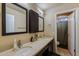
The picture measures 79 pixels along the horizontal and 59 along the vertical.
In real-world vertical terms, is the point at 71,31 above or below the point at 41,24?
below

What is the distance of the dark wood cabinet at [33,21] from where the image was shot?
138 cm

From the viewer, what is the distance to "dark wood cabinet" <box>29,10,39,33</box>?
54.4 inches

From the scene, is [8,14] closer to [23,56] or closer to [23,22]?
[23,22]

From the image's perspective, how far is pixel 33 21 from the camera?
144cm

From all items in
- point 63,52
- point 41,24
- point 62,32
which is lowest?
point 63,52

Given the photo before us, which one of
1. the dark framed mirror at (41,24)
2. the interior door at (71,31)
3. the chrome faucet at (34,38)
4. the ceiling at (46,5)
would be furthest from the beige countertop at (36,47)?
the ceiling at (46,5)

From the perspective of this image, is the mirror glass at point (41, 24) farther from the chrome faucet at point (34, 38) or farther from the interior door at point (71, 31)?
the interior door at point (71, 31)

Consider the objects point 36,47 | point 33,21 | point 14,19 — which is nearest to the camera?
point 14,19

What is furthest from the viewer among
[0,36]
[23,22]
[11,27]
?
[23,22]

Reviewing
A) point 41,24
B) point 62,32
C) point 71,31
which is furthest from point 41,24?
point 71,31

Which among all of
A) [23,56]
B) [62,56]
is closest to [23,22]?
[23,56]

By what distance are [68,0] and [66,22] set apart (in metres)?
0.30

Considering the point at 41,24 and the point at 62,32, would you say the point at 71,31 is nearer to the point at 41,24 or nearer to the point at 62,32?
the point at 62,32

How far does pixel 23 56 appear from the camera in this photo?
1.07 m
